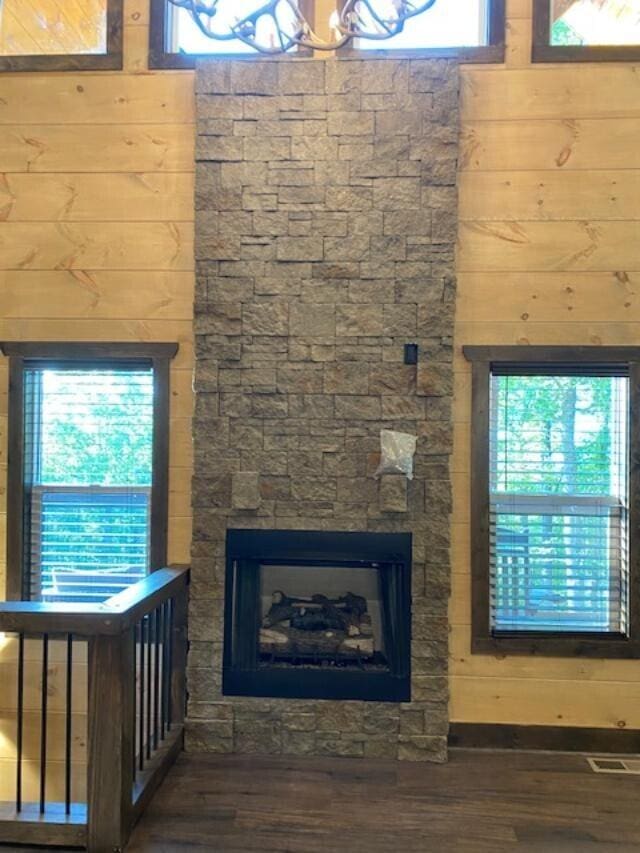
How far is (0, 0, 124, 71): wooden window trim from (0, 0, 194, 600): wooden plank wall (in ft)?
0.13

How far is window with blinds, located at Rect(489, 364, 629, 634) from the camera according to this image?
3.18 meters

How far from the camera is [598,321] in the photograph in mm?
3127

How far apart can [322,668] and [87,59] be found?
3.20 metres

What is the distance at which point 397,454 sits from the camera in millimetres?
3068

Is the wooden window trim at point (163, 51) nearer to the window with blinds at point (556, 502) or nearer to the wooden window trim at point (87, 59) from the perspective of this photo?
the wooden window trim at point (87, 59)

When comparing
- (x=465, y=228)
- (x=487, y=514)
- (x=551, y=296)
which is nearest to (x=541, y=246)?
(x=551, y=296)

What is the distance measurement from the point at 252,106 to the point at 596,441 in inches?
90.8

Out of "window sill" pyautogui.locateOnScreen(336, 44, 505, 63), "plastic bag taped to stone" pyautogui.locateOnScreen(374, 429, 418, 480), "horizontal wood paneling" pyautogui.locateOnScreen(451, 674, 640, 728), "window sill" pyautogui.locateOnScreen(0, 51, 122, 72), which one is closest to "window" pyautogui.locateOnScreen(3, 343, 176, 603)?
"plastic bag taped to stone" pyautogui.locateOnScreen(374, 429, 418, 480)

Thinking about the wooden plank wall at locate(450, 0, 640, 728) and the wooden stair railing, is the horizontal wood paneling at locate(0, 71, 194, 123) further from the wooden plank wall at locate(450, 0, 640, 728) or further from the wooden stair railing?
the wooden stair railing

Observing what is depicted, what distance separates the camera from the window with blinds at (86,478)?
3.32 meters

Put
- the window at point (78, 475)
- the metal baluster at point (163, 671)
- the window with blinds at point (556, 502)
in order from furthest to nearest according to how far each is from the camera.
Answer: the window at point (78, 475), the window with blinds at point (556, 502), the metal baluster at point (163, 671)

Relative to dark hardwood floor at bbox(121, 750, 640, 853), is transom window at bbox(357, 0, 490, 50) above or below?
above

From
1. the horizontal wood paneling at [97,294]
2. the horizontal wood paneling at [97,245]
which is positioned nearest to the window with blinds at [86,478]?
the horizontal wood paneling at [97,294]

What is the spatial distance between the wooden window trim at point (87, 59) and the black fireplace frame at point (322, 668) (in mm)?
2410
